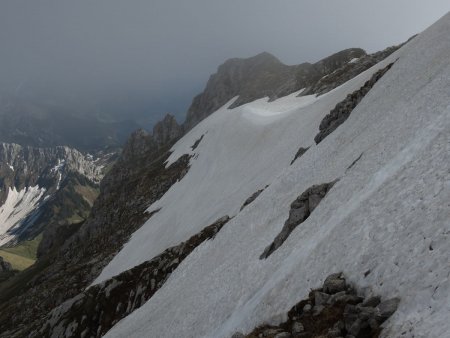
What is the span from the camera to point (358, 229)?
1681 centimetres

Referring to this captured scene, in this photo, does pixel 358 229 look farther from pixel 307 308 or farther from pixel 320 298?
pixel 307 308

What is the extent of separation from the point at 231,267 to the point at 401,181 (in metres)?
14.7

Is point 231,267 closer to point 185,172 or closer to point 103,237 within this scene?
point 185,172

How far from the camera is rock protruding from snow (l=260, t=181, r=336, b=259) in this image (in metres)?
25.5

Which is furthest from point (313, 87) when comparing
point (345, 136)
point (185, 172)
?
point (345, 136)

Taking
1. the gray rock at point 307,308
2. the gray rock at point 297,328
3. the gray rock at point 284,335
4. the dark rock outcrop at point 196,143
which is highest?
the dark rock outcrop at point 196,143

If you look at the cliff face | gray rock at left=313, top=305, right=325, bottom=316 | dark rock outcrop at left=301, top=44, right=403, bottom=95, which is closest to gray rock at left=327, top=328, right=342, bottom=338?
gray rock at left=313, top=305, right=325, bottom=316

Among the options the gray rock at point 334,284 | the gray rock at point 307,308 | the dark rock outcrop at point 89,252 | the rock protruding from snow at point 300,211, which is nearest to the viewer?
the gray rock at point 334,284

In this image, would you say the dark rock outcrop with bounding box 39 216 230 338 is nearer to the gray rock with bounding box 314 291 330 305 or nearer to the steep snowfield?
the steep snowfield

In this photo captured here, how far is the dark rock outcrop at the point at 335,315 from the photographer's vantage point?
454 inches

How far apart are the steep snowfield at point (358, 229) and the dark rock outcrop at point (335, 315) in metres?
0.47

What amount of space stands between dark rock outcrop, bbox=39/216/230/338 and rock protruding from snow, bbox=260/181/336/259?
1919 cm

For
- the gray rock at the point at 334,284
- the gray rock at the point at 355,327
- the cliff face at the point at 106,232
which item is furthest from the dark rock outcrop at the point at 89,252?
the gray rock at the point at 355,327

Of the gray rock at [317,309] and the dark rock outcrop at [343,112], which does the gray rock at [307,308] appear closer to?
the gray rock at [317,309]
